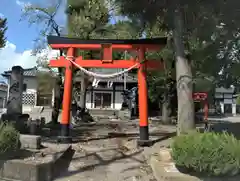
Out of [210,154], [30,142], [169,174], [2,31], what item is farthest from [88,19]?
[210,154]

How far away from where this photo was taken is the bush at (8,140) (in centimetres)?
719

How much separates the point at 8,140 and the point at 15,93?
7.61m

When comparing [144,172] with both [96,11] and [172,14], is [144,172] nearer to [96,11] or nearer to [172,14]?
[172,14]

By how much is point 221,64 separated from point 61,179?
23.4ft

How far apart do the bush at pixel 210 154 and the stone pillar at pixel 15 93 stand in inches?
A: 387

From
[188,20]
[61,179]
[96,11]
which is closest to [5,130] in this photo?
[61,179]

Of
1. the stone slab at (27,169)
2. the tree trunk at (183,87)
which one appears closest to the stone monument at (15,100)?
the stone slab at (27,169)

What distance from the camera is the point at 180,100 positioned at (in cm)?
875

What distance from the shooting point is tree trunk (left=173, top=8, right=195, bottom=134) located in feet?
28.2

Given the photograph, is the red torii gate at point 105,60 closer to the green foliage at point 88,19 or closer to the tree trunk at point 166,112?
the green foliage at point 88,19

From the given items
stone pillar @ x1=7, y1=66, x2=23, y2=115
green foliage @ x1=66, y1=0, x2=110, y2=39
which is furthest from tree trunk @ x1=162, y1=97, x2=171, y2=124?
stone pillar @ x1=7, y1=66, x2=23, y2=115

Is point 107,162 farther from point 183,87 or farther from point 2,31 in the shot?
point 2,31

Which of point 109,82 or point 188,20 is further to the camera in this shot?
point 109,82

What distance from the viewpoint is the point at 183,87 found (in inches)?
342
